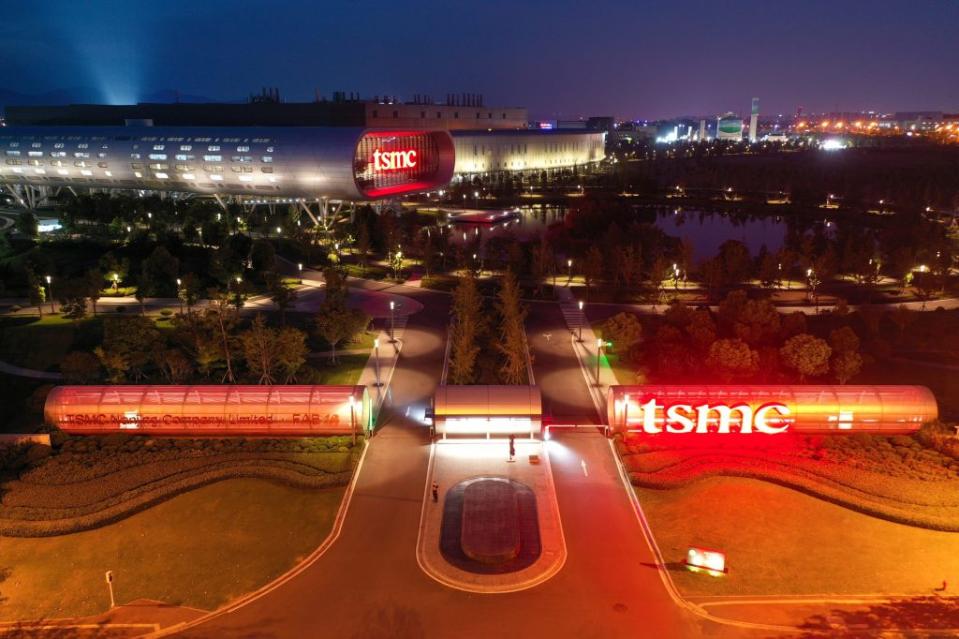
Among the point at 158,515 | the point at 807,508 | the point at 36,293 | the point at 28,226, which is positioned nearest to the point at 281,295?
the point at 36,293

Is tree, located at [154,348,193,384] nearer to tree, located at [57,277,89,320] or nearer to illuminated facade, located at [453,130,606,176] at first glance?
tree, located at [57,277,89,320]

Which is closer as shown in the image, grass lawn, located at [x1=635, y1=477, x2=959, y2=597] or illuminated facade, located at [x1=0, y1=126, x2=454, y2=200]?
grass lawn, located at [x1=635, y1=477, x2=959, y2=597]

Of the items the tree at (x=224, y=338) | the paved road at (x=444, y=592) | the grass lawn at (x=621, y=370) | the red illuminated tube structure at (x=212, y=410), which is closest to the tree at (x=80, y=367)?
the red illuminated tube structure at (x=212, y=410)

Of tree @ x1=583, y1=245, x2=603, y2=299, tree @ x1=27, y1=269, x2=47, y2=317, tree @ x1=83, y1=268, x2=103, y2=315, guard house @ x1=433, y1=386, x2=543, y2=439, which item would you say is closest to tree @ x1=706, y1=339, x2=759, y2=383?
guard house @ x1=433, y1=386, x2=543, y2=439

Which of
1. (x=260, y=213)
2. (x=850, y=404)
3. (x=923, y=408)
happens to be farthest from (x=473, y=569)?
(x=260, y=213)

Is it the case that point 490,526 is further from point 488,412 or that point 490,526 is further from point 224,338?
point 224,338

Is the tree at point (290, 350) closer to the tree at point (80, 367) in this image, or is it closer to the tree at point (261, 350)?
the tree at point (261, 350)
